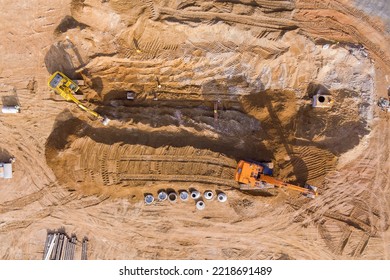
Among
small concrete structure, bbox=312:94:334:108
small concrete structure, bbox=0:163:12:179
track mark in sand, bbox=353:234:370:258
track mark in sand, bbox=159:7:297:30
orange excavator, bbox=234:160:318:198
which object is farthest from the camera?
small concrete structure, bbox=312:94:334:108

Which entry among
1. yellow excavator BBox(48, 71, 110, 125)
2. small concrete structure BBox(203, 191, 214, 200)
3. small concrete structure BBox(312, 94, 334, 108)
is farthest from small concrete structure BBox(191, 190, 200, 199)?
small concrete structure BBox(312, 94, 334, 108)

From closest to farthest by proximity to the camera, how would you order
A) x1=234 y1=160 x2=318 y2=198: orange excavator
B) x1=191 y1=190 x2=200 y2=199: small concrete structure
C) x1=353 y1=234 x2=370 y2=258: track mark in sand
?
x1=234 y1=160 x2=318 y2=198: orange excavator → x1=191 y1=190 x2=200 y2=199: small concrete structure → x1=353 y1=234 x2=370 y2=258: track mark in sand

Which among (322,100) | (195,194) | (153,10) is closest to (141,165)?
(195,194)

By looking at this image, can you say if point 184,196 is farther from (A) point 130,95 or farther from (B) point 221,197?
(A) point 130,95

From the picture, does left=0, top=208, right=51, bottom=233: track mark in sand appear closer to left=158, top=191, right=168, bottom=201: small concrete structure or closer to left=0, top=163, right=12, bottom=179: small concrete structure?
left=0, top=163, right=12, bottom=179: small concrete structure

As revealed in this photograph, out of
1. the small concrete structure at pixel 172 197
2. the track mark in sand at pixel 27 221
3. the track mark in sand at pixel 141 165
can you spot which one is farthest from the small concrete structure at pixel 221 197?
the track mark in sand at pixel 27 221

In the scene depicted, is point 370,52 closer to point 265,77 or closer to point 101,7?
point 265,77
